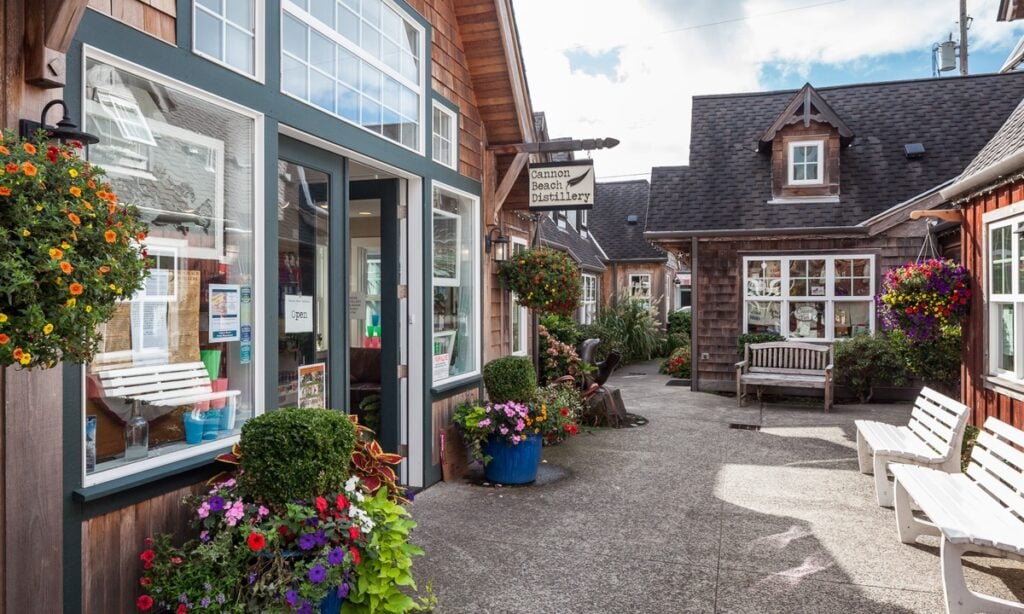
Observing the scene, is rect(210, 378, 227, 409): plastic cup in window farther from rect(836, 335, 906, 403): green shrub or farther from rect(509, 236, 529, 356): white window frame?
rect(836, 335, 906, 403): green shrub

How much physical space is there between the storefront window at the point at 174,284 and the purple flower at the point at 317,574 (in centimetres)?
88

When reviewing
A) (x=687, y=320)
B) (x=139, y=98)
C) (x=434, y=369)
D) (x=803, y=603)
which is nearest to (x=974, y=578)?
(x=803, y=603)

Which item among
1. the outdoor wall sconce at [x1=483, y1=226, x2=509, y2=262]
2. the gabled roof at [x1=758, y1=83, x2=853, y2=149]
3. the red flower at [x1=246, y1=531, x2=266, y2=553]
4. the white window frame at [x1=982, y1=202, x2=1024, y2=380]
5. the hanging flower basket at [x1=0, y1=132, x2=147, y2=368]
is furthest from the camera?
the gabled roof at [x1=758, y1=83, x2=853, y2=149]

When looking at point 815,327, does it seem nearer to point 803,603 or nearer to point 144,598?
point 803,603

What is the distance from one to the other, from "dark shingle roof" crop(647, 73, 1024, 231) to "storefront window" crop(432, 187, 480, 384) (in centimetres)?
603

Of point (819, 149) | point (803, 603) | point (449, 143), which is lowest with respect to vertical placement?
point (803, 603)

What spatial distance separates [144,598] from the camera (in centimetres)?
261

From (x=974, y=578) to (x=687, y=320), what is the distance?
15.7 m

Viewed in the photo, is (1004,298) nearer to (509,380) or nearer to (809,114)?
(509,380)

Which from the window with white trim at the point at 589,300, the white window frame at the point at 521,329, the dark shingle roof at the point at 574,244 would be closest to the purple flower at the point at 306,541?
the white window frame at the point at 521,329

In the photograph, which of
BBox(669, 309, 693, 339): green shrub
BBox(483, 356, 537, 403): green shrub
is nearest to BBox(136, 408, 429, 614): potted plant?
BBox(483, 356, 537, 403): green shrub

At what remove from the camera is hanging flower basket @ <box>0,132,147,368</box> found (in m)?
1.75

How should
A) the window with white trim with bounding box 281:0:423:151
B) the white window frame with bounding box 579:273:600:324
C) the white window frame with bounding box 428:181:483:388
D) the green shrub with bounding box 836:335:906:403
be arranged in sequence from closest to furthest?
the window with white trim with bounding box 281:0:423:151, the white window frame with bounding box 428:181:483:388, the green shrub with bounding box 836:335:906:403, the white window frame with bounding box 579:273:600:324

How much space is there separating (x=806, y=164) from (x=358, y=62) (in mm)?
9277
